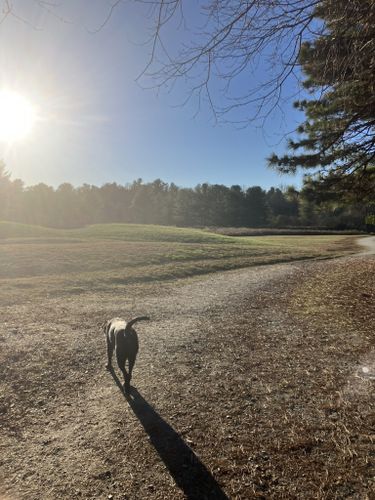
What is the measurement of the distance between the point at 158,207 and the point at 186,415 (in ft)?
258

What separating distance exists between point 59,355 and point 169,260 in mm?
12424

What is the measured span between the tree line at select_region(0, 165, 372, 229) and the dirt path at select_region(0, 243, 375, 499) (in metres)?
53.8

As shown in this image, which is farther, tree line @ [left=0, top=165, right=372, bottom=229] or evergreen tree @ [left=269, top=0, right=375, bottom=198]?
tree line @ [left=0, top=165, right=372, bottom=229]

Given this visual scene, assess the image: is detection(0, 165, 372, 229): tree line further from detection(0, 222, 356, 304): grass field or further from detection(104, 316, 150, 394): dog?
detection(104, 316, 150, 394): dog

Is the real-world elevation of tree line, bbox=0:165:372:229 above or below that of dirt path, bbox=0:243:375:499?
above

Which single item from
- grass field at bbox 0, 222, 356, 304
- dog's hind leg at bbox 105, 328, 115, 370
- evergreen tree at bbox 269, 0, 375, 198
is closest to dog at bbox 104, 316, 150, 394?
dog's hind leg at bbox 105, 328, 115, 370

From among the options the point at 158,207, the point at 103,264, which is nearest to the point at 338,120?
the point at 103,264

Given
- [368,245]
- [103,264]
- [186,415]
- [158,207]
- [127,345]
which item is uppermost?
[158,207]

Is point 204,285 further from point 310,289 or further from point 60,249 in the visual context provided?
point 60,249

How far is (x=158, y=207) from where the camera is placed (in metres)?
81.7

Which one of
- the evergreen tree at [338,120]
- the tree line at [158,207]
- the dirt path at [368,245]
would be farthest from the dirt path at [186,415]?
the tree line at [158,207]

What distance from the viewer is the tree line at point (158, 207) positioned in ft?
203

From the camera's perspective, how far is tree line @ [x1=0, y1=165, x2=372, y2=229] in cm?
6191

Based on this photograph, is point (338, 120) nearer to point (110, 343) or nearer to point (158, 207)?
point (110, 343)
